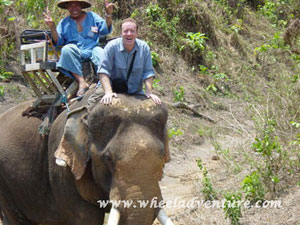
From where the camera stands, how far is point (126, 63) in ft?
17.1

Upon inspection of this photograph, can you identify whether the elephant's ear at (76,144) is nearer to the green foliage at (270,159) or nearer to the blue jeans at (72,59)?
the blue jeans at (72,59)

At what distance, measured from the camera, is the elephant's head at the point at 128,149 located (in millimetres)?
4434

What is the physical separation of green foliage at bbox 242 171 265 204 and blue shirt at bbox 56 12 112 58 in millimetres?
2298

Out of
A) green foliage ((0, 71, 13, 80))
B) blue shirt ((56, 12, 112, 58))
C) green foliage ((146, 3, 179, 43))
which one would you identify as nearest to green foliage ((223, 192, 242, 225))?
blue shirt ((56, 12, 112, 58))

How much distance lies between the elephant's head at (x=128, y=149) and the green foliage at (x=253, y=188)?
171cm

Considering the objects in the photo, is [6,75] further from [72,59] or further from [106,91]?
[106,91]

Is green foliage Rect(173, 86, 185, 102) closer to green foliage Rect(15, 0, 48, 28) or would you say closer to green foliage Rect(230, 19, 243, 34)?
green foliage Rect(15, 0, 48, 28)

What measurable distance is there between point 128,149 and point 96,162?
1.33ft

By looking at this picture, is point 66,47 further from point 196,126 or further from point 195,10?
point 195,10

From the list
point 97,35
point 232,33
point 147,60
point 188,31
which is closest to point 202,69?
point 188,31

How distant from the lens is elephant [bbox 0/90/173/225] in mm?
4484

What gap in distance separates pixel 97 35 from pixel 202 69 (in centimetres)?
802

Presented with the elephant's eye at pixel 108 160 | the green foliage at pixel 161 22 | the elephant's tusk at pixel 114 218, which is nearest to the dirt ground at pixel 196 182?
the elephant's eye at pixel 108 160

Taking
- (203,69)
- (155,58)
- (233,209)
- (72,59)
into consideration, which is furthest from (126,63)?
(203,69)
